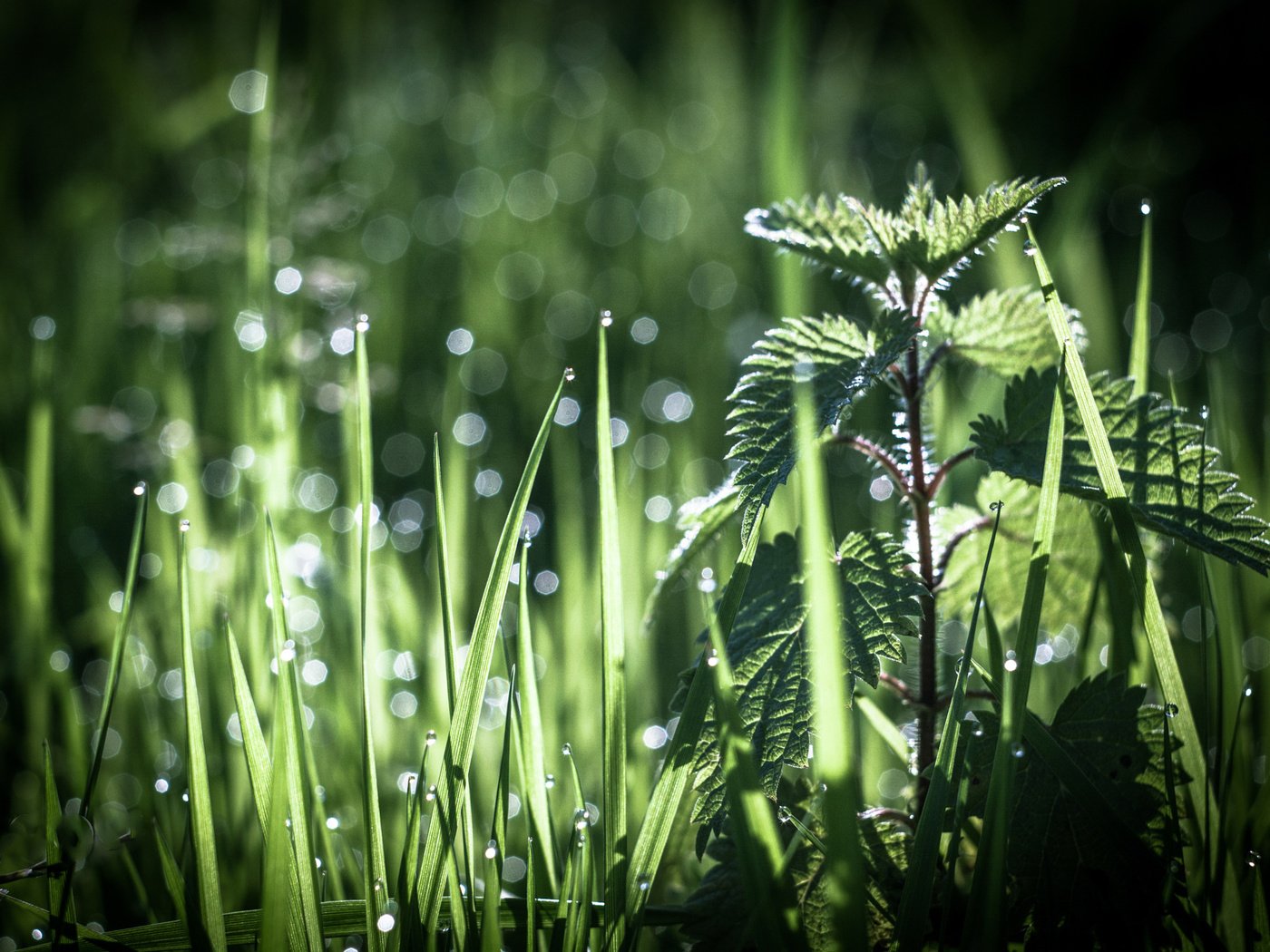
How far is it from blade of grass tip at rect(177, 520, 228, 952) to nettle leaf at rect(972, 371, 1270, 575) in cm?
62

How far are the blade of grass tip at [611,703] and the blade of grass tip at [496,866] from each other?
0.07m

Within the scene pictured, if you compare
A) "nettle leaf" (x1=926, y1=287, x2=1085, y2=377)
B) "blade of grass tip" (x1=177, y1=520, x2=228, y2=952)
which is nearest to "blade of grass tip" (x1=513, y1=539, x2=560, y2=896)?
"blade of grass tip" (x1=177, y1=520, x2=228, y2=952)

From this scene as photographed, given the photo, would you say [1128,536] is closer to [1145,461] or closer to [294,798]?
[1145,461]

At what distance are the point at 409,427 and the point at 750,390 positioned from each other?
51.0 inches

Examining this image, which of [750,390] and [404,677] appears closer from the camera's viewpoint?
[750,390]

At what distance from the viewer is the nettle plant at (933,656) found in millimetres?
639

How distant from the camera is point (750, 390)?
2.40 ft

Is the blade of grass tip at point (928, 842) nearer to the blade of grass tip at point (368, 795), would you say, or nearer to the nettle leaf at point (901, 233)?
the nettle leaf at point (901, 233)

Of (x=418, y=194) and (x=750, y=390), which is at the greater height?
(x=418, y=194)

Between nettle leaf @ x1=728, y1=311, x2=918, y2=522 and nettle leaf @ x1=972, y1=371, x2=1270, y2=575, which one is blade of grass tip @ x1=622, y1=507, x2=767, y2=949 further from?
nettle leaf @ x1=972, y1=371, x2=1270, y2=575

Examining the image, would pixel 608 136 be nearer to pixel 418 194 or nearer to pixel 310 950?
pixel 418 194

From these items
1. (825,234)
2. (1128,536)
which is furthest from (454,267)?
(1128,536)

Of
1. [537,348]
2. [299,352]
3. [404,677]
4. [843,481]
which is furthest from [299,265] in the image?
[843,481]

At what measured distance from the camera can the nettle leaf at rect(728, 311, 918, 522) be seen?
0.66 metres
